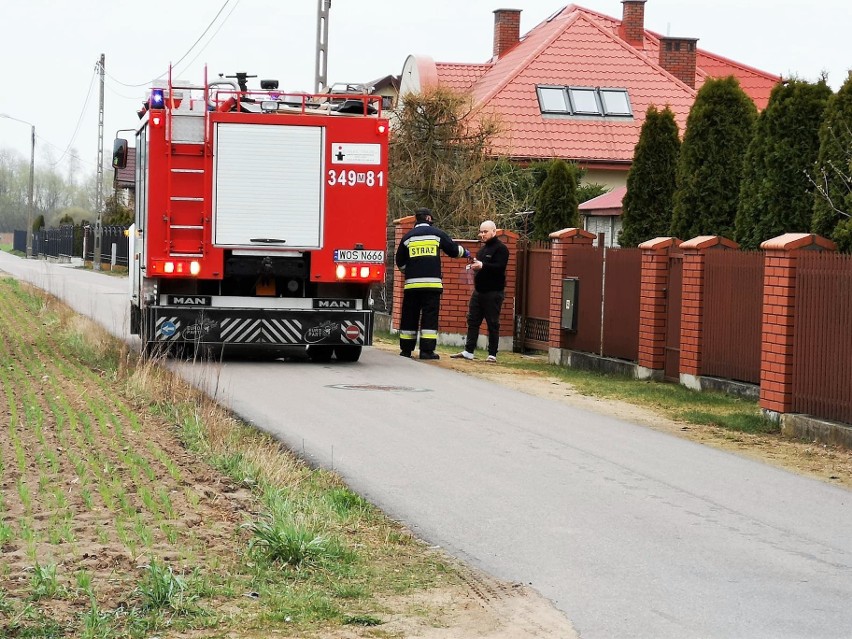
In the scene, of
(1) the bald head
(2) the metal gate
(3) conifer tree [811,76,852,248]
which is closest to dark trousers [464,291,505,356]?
(1) the bald head

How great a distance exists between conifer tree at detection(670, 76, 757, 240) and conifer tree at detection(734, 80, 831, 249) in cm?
186

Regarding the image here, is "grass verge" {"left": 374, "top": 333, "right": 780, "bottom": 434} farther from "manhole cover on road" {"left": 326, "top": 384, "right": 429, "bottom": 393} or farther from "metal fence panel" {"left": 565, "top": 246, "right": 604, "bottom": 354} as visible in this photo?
"manhole cover on road" {"left": 326, "top": 384, "right": 429, "bottom": 393}

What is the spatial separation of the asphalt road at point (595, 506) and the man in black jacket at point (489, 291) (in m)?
5.25

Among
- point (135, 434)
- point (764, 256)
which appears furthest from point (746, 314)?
point (135, 434)

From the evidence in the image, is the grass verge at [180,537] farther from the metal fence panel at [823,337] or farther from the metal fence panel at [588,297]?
the metal fence panel at [588,297]

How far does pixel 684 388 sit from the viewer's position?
51.4 ft

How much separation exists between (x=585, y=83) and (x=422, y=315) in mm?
24784

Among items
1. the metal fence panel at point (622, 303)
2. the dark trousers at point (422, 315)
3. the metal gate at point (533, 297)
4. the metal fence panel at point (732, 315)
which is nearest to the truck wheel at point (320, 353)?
the dark trousers at point (422, 315)

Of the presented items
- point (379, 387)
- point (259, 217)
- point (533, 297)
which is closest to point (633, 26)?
point (533, 297)

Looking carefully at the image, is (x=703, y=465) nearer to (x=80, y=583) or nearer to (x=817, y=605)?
(x=817, y=605)

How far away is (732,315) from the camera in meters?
14.7

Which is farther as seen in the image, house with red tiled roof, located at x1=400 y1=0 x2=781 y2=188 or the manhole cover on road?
house with red tiled roof, located at x1=400 y1=0 x2=781 y2=188

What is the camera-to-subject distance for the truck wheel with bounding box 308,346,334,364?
18.2m

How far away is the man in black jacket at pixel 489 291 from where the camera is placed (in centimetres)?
1938
